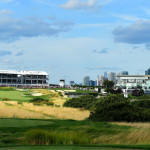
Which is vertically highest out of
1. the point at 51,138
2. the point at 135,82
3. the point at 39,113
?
the point at 135,82

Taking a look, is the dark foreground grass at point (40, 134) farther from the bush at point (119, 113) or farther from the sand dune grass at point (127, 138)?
the bush at point (119, 113)

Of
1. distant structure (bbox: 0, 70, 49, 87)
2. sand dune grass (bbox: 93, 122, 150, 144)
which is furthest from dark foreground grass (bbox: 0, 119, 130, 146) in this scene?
distant structure (bbox: 0, 70, 49, 87)

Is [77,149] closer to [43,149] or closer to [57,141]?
[43,149]

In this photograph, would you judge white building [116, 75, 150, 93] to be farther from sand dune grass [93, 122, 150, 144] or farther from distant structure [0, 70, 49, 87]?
sand dune grass [93, 122, 150, 144]

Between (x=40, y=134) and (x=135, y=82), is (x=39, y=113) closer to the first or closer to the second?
(x=40, y=134)

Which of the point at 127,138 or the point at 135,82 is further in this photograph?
the point at 135,82

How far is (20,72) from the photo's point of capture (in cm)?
16038

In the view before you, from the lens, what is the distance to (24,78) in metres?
159

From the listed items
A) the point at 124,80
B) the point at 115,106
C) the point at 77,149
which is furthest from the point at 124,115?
the point at 124,80

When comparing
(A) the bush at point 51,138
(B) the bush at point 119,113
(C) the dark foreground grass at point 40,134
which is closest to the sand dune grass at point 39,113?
(B) the bush at point 119,113

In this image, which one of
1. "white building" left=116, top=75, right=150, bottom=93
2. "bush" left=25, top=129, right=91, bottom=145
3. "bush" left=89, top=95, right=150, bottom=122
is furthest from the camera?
"white building" left=116, top=75, right=150, bottom=93

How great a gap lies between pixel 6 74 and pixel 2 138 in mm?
142173

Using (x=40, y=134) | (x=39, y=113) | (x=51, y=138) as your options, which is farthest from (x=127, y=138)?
(x=39, y=113)

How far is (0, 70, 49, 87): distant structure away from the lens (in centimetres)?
15375
